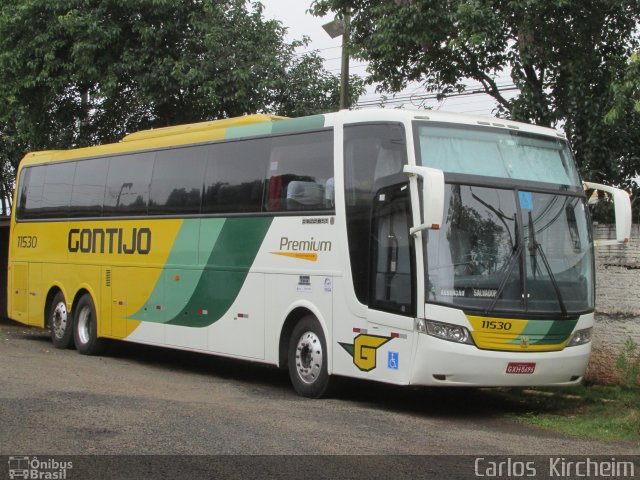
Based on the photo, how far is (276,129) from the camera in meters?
12.6

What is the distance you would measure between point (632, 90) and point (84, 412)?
7664 mm

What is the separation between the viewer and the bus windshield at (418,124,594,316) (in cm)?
1009

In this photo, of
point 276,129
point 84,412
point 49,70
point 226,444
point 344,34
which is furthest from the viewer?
point 49,70

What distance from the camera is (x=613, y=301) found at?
1266 centimetres

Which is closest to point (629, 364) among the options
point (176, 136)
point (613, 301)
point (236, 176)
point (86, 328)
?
point (613, 301)

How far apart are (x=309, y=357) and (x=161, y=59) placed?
407 inches

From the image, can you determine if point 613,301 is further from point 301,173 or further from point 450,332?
point 301,173

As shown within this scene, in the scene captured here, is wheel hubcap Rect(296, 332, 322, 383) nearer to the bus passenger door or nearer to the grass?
the bus passenger door

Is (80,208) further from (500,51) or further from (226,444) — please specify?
(226,444)

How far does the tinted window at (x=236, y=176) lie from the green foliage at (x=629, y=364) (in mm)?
5142

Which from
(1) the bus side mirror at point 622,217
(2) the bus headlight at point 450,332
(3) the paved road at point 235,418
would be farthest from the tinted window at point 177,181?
(1) the bus side mirror at point 622,217

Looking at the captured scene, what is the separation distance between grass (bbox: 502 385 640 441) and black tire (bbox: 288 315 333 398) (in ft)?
7.77

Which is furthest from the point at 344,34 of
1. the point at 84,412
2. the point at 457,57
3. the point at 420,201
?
the point at 84,412

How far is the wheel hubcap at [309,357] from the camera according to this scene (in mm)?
11484
